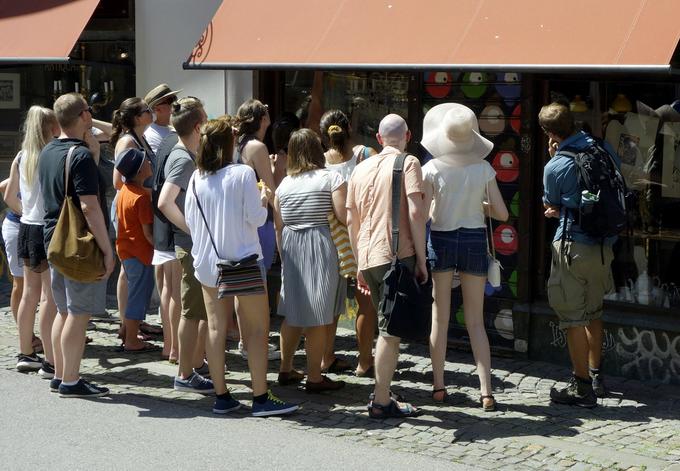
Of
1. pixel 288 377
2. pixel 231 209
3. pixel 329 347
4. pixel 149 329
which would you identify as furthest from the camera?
pixel 149 329

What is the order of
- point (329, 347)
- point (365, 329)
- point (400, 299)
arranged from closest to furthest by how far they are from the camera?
point (400, 299) → point (365, 329) → point (329, 347)

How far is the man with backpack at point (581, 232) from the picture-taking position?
7.06 m

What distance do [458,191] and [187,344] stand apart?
199 centimetres

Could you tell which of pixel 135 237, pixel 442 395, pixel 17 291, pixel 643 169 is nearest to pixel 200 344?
pixel 135 237

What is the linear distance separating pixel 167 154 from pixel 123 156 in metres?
0.58

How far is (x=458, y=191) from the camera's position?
709cm

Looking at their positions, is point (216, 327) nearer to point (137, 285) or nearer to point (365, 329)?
point (365, 329)

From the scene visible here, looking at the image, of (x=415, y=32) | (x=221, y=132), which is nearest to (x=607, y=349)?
(x=415, y=32)

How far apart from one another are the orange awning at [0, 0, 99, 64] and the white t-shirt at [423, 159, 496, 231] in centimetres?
423

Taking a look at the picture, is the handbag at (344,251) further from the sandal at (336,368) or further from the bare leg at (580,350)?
the bare leg at (580,350)

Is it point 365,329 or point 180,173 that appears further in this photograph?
point 365,329

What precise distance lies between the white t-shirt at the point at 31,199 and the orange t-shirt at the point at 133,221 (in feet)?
2.19

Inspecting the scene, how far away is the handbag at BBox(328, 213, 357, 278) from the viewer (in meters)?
7.45

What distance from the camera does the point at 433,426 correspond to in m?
6.82
